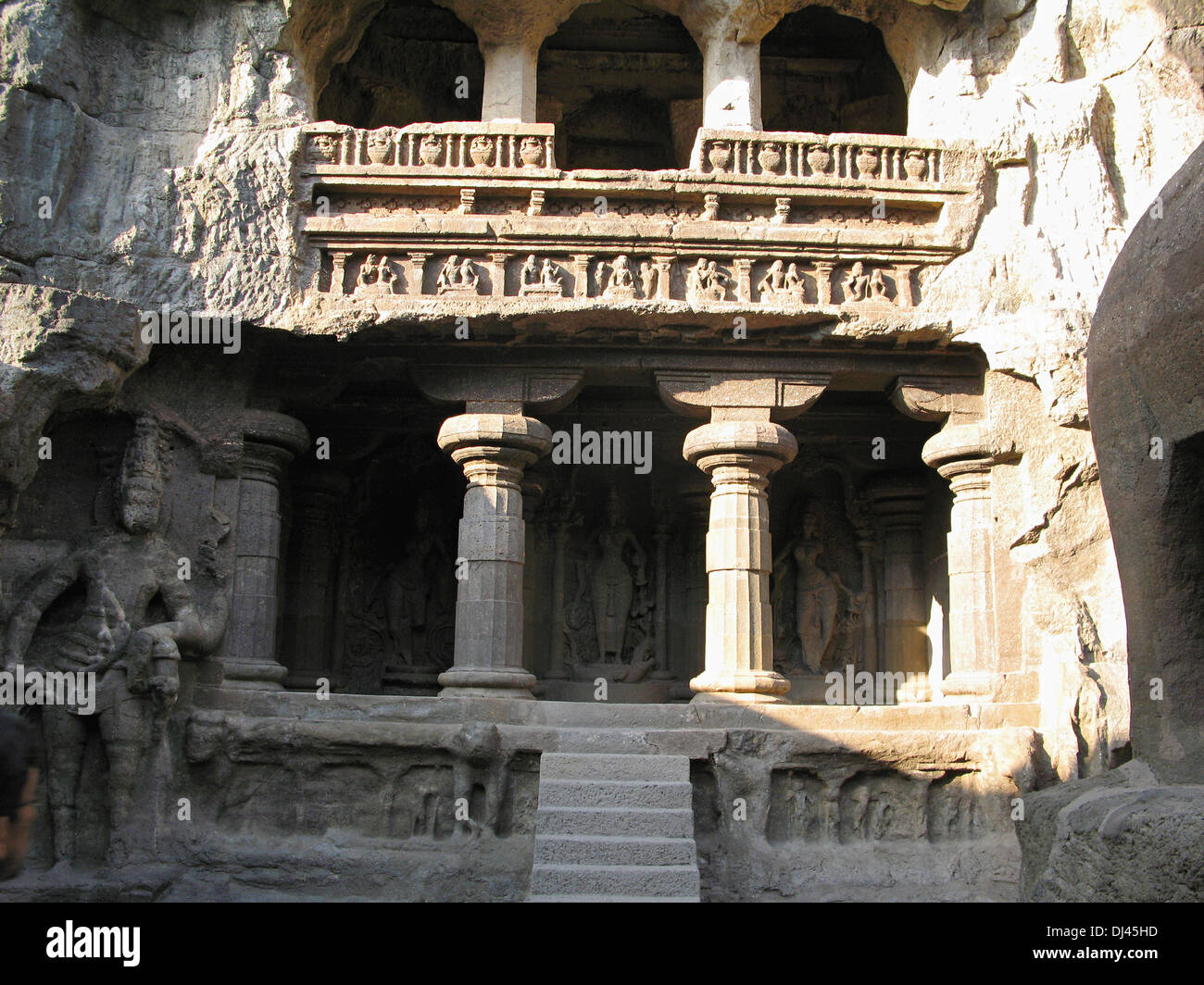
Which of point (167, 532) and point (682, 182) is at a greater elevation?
point (682, 182)

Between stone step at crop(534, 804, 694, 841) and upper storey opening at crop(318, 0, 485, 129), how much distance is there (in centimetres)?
789

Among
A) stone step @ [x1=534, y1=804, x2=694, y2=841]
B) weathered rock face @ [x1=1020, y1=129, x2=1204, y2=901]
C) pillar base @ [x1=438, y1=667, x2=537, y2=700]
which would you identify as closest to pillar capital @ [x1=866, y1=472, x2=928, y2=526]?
pillar base @ [x1=438, y1=667, x2=537, y2=700]

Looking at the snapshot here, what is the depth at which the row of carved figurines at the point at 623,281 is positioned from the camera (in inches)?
363

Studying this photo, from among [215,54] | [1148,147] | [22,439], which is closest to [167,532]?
[22,439]

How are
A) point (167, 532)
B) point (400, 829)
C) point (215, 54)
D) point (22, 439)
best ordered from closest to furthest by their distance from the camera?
point (22, 439) → point (400, 829) → point (167, 532) → point (215, 54)

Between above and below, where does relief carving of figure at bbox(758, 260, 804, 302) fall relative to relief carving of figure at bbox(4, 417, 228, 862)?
above

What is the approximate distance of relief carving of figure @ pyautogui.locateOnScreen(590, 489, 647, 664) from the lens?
1148cm

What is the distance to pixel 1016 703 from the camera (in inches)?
343

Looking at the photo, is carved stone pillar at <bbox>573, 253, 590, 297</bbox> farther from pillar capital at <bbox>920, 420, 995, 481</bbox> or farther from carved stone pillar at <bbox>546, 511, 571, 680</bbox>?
pillar capital at <bbox>920, 420, 995, 481</bbox>

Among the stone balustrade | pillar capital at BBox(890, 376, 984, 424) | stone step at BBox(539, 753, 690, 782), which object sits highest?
the stone balustrade

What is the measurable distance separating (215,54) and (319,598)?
4.92 metres

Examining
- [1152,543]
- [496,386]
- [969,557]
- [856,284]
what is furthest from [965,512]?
[1152,543]

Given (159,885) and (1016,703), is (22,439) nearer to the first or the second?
(159,885)

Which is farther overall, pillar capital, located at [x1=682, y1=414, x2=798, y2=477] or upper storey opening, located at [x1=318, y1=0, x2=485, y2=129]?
upper storey opening, located at [x1=318, y1=0, x2=485, y2=129]
